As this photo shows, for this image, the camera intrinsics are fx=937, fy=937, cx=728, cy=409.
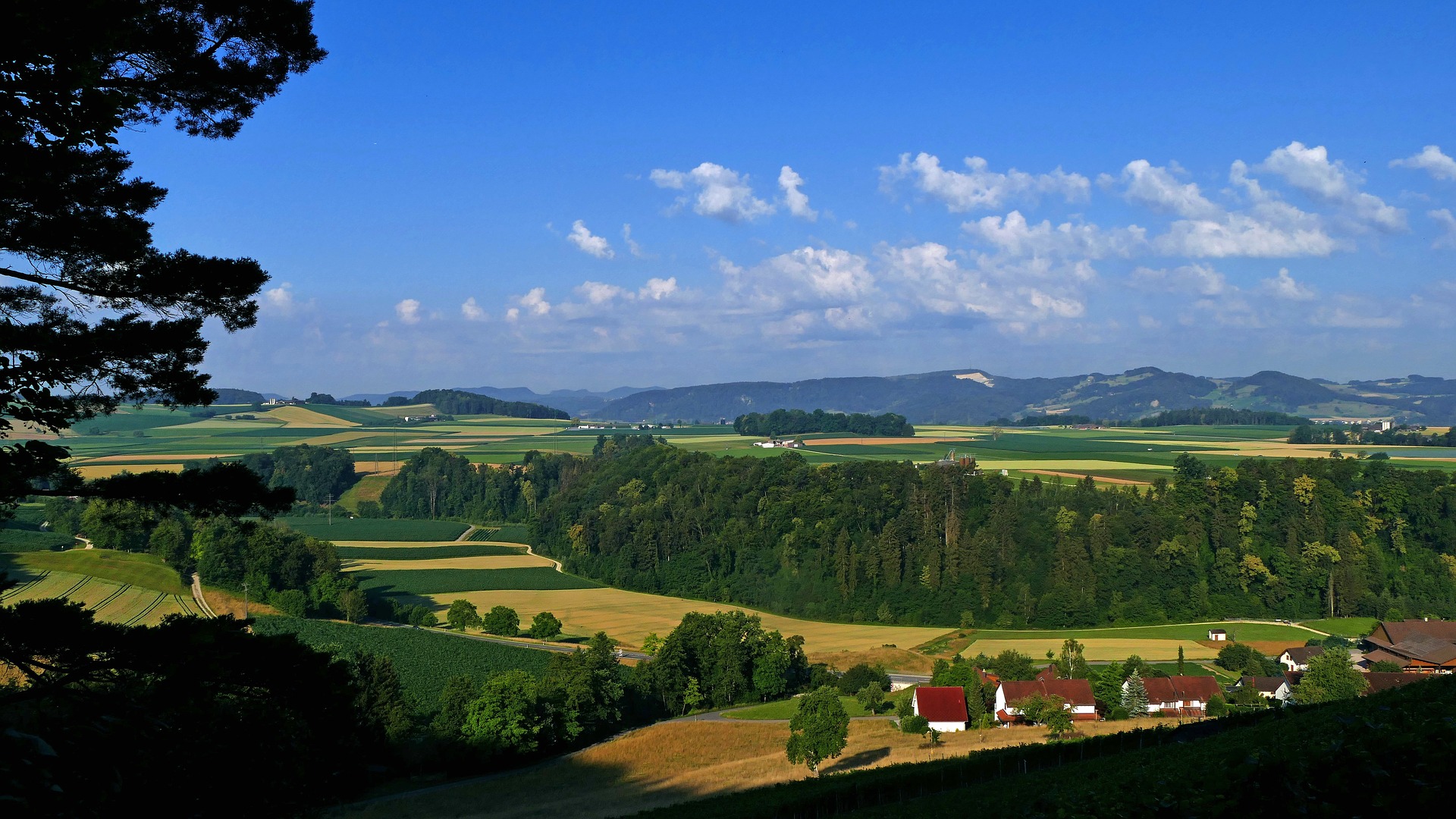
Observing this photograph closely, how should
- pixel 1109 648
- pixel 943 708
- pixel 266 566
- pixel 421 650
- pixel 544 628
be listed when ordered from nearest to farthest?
1. pixel 943 708
2. pixel 421 650
3. pixel 1109 648
4. pixel 544 628
5. pixel 266 566

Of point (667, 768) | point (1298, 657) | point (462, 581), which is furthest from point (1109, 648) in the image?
point (462, 581)

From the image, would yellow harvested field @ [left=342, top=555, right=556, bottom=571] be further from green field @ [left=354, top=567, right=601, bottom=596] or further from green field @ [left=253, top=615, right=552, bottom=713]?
green field @ [left=253, top=615, right=552, bottom=713]

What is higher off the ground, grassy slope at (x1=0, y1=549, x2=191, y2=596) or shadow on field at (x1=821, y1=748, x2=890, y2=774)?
grassy slope at (x1=0, y1=549, x2=191, y2=596)

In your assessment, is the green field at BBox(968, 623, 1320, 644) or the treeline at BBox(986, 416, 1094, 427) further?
the treeline at BBox(986, 416, 1094, 427)

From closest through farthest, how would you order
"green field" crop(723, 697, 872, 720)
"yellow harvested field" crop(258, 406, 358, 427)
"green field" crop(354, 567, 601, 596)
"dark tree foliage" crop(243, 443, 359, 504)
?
"green field" crop(723, 697, 872, 720)
"green field" crop(354, 567, 601, 596)
"dark tree foliage" crop(243, 443, 359, 504)
"yellow harvested field" crop(258, 406, 358, 427)

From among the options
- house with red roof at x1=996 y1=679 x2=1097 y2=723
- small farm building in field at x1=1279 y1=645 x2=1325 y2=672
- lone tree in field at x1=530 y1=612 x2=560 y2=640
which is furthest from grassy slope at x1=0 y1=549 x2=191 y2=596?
small farm building in field at x1=1279 y1=645 x2=1325 y2=672

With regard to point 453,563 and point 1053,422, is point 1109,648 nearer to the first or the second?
point 453,563

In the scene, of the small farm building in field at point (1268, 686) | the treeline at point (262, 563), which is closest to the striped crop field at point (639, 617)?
the treeline at point (262, 563)

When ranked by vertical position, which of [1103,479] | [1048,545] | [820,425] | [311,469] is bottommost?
[1048,545]
